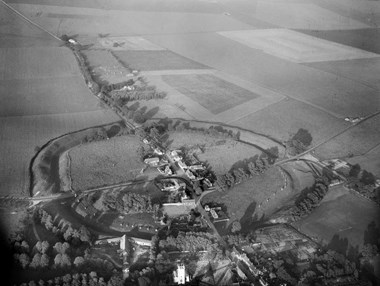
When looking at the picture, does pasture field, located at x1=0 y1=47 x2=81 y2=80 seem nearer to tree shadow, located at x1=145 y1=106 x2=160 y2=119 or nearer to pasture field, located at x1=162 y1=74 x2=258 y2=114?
tree shadow, located at x1=145 y1=106 x2=160 y2=119

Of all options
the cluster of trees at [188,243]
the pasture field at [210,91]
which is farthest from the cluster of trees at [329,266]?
the pasture field at [210,91]

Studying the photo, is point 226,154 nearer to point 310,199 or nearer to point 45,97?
point 310,199

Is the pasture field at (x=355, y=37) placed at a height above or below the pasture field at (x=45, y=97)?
above

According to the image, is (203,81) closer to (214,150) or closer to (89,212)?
(214,150)

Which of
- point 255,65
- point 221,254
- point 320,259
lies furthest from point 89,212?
point 255,65

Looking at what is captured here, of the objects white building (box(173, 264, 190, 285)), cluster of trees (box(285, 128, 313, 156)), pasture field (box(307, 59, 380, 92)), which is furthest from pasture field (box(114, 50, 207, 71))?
white building (box(173, 264, 190, 285))

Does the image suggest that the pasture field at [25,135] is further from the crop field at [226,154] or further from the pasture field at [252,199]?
the pasture field at [252,199]

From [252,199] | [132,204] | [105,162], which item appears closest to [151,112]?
[105,162]
